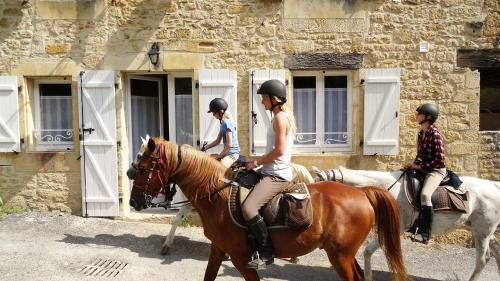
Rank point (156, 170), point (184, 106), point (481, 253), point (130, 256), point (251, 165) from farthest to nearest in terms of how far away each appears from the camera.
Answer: point (184, 106) < point (130, 256) < point (481, 253) < point (251, 165) < point (156, 170)

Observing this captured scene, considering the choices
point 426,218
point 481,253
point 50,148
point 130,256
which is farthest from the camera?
point 50,148

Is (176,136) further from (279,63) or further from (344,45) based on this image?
(344,45)

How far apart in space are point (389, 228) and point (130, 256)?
3.34 meters

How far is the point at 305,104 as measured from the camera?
6633 mm

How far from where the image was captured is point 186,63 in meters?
6.40

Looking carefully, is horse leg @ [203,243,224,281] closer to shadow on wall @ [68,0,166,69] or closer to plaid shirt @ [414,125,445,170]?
plaid shirt @ [414,125,445,170]

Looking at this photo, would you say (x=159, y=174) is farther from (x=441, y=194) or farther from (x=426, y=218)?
(x=441, y=194)

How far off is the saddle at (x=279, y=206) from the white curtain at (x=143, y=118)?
4.13 m

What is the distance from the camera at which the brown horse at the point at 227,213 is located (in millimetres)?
3312

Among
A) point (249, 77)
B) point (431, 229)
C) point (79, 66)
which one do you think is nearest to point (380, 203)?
point (431, 229)

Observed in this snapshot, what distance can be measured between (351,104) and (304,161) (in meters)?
1.23

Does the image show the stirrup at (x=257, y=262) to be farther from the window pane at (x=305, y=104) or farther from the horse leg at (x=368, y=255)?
the window pane at (x=305, y=104)

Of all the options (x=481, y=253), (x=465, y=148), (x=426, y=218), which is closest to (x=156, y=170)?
(x=426, y=218)

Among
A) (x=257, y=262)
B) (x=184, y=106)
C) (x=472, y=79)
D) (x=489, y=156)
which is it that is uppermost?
(x=472, y=79)
